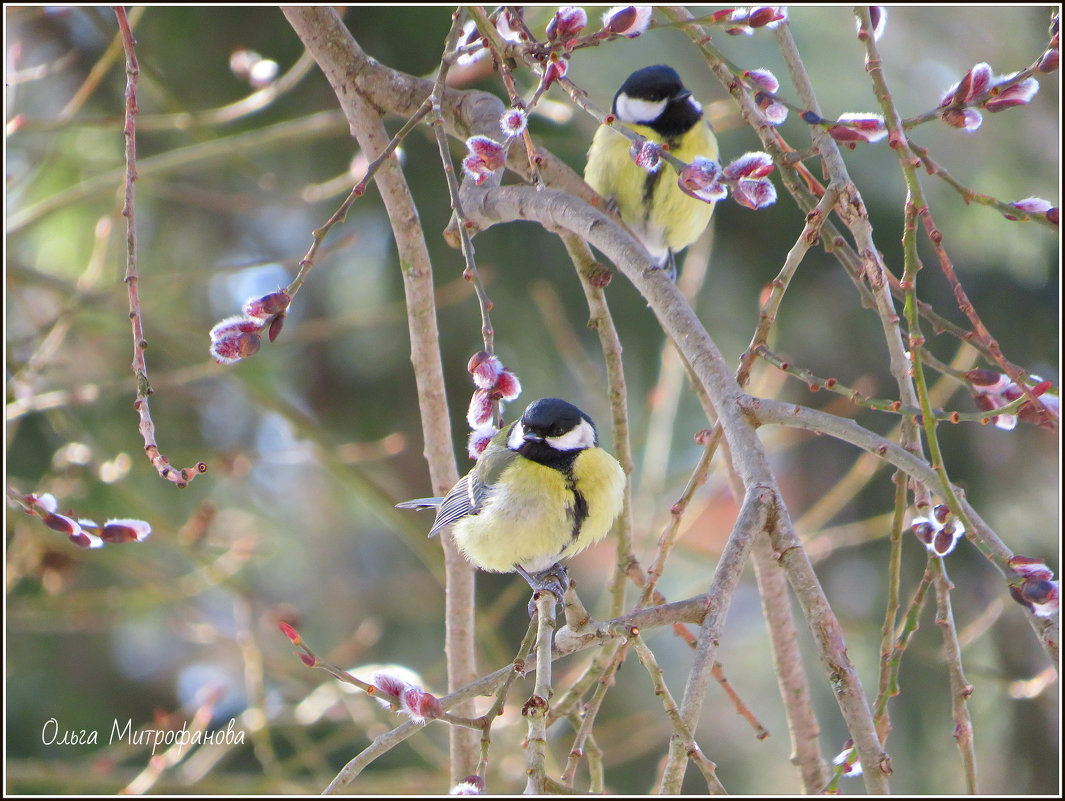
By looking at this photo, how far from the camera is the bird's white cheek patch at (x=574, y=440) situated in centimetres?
186

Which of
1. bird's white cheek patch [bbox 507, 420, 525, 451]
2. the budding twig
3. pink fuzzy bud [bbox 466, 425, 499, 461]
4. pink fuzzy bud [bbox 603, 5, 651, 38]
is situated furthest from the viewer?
bird's white cheek patch [bbox 507, 420, 525, 451]

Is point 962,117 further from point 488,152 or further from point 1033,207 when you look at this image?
point 488,152

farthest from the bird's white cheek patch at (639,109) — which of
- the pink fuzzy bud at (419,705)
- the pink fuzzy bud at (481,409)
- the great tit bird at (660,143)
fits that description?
the pink fuzzy bud at (419,705)

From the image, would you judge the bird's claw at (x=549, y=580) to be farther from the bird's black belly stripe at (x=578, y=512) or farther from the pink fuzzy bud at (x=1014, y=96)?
the pink fuzzy bud at (x=1014, y=96)

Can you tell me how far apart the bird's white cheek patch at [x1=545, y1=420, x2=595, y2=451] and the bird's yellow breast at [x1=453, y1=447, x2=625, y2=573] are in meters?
0.03

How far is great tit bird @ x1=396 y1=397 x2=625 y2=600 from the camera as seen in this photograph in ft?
5.81

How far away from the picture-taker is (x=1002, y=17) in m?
5.35

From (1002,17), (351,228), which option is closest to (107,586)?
(351,228)

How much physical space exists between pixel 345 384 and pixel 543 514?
10.4 feet

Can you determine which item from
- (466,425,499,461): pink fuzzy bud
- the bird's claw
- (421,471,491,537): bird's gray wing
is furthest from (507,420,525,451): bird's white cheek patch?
(466,425,499,461): pink fuzzy bud

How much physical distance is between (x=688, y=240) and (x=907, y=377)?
5.04ft

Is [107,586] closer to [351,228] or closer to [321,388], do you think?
[321,388]

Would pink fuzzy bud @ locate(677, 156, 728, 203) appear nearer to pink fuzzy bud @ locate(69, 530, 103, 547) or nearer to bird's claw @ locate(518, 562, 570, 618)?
bird's claw @ locate(518, 562, 570, 618)

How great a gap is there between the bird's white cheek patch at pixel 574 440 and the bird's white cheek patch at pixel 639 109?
106cm
